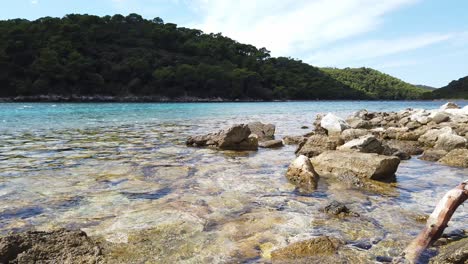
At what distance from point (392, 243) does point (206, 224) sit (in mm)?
Result: 2218

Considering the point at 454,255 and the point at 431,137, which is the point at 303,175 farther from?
the point at 431,137

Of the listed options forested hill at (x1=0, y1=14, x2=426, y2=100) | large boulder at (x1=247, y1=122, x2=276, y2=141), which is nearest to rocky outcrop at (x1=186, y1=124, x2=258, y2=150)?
large boulder at (x1=247, y1=122, x2=276, y2=141)

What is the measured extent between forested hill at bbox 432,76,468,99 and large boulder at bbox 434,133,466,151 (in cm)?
13065

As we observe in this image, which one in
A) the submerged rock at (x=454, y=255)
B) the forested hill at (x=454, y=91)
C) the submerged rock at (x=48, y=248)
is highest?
the forested hill at (x=454, y=91)

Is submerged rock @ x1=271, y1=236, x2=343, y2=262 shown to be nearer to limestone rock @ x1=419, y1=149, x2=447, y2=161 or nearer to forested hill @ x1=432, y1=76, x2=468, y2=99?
limestone rock @ x1=419, y1=149, x2=447, y2=161

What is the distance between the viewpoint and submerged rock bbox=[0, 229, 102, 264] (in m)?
3.24

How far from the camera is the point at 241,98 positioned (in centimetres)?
12125

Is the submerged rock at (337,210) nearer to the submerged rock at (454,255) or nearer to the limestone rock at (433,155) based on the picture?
the submerged rock at (454,255)

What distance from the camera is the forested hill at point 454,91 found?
4883 inches

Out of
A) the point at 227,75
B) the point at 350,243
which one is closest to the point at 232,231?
the point at 350,243

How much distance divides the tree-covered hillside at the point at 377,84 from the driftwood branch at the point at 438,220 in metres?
167

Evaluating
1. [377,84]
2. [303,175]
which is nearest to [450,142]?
[303,175]

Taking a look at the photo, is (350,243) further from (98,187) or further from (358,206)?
(98,187)

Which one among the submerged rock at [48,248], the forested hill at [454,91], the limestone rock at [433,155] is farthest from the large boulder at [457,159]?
the forested hill at [454,91]
